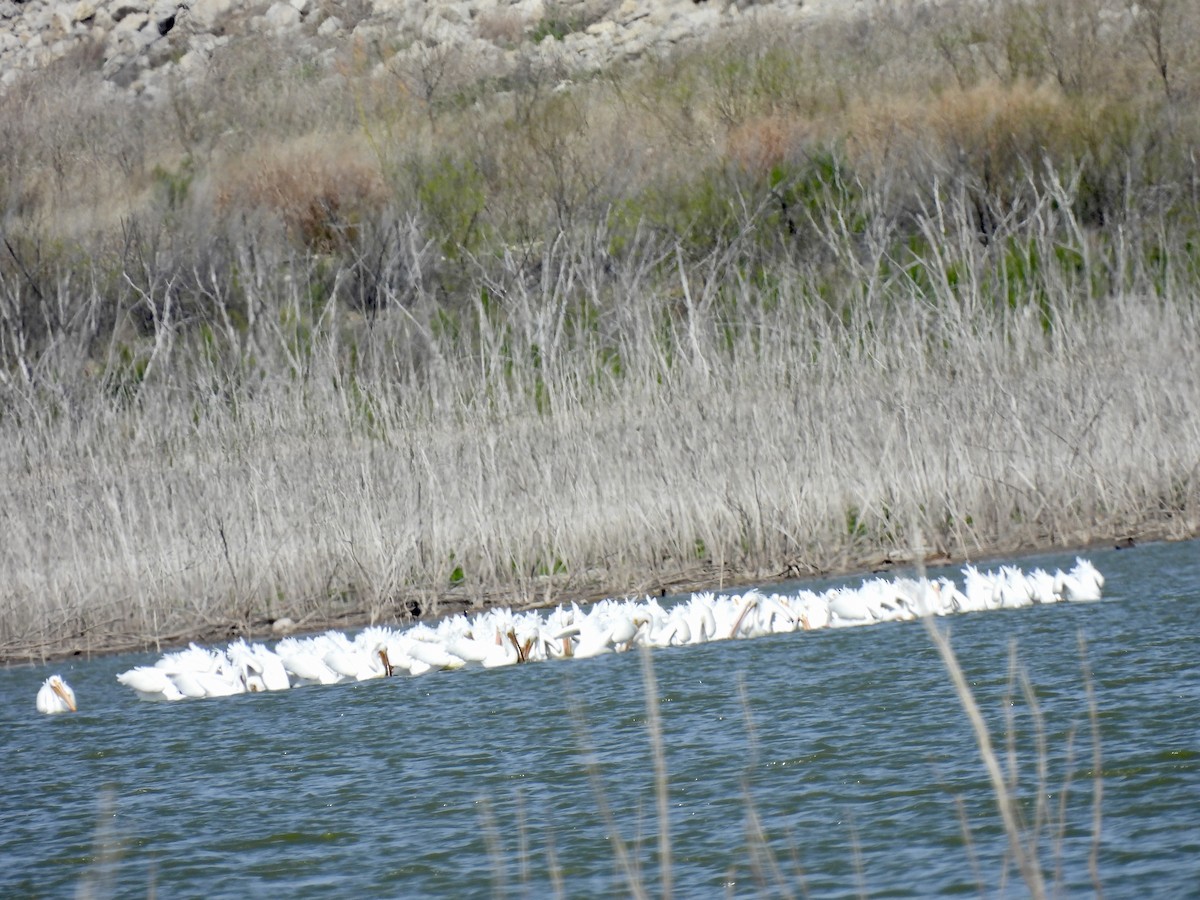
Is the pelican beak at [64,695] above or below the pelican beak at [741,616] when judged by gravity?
above

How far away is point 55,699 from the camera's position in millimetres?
6094

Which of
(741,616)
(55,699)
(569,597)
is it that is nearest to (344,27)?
(569,597)

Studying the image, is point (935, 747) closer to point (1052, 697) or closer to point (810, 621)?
point (1052, 697)

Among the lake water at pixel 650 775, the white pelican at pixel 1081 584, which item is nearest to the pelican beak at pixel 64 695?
the lake water at pixel 650 775

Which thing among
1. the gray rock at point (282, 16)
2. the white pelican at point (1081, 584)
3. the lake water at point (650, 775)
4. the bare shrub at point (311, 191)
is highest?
the gray rock at point (282, 16)

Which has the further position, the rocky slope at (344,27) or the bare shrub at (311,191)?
the rocky slope at (344,27)

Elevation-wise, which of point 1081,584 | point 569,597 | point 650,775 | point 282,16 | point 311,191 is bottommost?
point 569,597

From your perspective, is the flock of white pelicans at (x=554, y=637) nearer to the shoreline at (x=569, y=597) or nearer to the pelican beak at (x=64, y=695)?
the pelican beak at (x=64, y=695)

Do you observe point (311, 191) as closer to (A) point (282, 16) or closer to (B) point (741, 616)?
(B) point (741, 616)

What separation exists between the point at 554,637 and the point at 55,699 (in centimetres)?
206

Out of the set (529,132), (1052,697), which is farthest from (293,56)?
(1052,697)

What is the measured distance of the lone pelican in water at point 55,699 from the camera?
6.06m

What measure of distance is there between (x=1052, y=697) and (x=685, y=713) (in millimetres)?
1159

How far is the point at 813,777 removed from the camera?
3943mm
